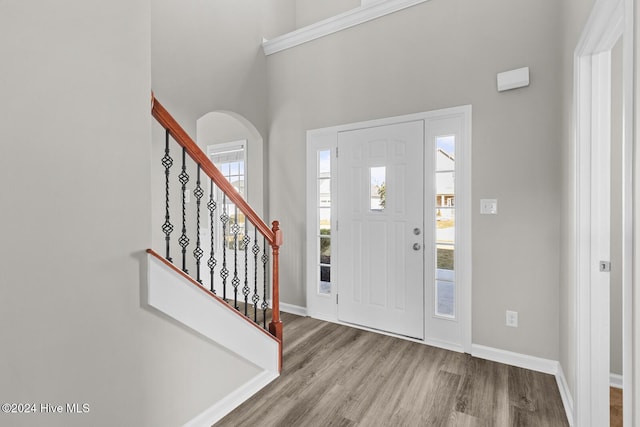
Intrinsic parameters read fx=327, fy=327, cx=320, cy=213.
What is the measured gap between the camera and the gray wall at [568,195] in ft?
6.06

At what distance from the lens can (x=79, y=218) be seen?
132 cm

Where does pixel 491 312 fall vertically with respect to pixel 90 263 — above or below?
below

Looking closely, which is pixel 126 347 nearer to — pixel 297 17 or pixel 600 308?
pixel 600 308

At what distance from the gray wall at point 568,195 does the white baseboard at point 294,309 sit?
2.28 meters

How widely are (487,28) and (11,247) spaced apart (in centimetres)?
317

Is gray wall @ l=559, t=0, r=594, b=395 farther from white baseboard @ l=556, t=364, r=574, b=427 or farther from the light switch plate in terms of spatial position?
the light switch plate

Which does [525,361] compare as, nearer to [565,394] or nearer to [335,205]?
[565,394]

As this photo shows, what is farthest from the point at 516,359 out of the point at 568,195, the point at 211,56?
the point at 211,56

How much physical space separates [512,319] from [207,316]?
2222 mm

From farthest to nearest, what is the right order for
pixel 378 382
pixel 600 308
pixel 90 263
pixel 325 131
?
pixel 325 131 → pixel 378 382 → pixel 600 308 → pixel 90 263

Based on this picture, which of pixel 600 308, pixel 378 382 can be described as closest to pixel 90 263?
pixel 378 382

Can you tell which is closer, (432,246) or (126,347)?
(126,347)

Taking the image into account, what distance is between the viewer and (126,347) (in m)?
1.49

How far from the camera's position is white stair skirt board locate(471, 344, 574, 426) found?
7.25 feet
